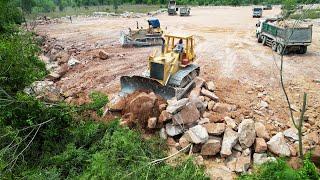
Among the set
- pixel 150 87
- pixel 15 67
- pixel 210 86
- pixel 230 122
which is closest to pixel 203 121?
pixel 230 122

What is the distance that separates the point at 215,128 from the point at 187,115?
0.99 meters

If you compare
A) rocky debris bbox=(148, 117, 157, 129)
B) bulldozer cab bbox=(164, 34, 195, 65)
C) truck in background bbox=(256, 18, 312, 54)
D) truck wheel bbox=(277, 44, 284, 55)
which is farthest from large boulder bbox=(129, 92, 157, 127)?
truck wheel bbox=(277, 44, 284, 55)

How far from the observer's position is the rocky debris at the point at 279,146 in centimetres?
1137

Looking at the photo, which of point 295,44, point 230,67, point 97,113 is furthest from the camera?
point 295,44

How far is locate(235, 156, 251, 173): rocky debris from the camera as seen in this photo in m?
11.0

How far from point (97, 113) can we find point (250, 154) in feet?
16.5

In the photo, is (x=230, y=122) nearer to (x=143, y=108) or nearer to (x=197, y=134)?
(x=197, y=134)

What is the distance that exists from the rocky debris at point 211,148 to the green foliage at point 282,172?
1.61 metres

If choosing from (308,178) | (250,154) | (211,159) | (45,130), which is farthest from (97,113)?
(308,178)

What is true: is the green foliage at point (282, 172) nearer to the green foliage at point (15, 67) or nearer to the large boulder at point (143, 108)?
the large boulder at point (143, 108)

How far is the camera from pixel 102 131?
1226 centimetres

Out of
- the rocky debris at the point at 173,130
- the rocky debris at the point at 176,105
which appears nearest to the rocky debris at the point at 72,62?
the rocky debris at the point at 176,105

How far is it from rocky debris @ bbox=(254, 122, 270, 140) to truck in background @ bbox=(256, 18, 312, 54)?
9044 mm

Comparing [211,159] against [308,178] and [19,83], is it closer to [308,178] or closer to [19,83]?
[308,178]
